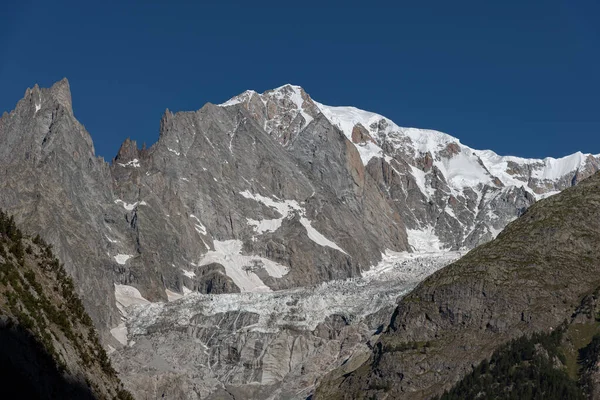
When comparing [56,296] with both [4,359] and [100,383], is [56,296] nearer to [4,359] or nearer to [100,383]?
[100,383]

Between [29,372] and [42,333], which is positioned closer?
[29,372]

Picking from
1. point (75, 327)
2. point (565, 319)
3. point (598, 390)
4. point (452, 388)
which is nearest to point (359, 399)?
point (452, 388)

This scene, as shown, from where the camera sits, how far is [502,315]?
199 metres

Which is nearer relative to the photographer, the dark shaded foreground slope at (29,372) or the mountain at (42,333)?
the dark shaded foreground slope at (29,372)

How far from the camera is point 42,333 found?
33250 mm

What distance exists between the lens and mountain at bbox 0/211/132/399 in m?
30.6

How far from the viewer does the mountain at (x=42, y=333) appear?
100ft

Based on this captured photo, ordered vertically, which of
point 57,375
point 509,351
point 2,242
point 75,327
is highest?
point 509,351

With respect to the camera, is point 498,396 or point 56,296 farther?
point 498,396

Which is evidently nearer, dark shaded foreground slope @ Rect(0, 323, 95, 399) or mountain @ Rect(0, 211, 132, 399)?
dark shaded foreground slope @ Rect(0, 323, 95, 399)

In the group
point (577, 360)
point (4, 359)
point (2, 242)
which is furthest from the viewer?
point (577, 360)

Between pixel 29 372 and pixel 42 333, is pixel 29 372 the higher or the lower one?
the lower one

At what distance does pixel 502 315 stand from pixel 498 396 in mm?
42917

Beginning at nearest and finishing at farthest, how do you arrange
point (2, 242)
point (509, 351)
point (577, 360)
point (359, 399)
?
point (2, 242), point (577, 360), point (509, 351), point (359, 399)
